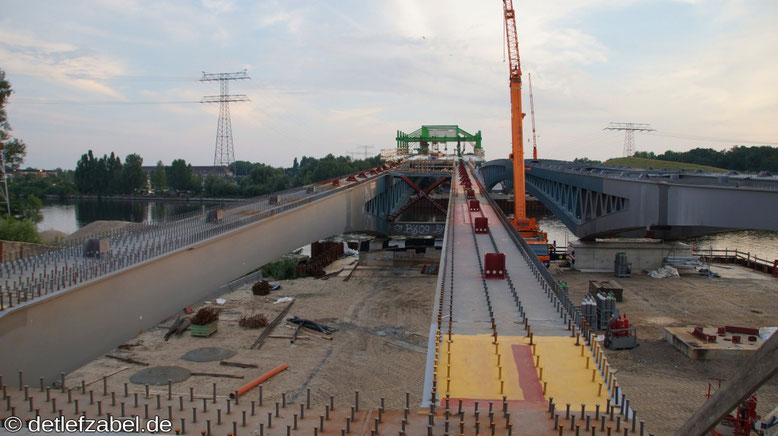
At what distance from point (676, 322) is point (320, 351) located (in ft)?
64.1

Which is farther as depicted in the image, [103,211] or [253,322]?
[103,211]

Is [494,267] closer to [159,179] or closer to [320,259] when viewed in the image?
[320,259]

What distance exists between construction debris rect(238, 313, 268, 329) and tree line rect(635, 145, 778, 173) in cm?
8812

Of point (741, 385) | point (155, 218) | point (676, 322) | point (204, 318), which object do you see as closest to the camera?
point (741, 385)

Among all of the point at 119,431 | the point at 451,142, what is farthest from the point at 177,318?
the point at 451,142

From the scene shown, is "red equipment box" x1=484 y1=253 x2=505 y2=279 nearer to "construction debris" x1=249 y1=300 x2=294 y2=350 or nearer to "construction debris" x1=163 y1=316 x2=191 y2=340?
"construction debris" x1=249 y1=300 x2=294 y2=350

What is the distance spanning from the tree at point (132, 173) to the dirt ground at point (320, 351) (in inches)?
4709

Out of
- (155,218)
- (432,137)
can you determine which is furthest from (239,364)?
(155,218)

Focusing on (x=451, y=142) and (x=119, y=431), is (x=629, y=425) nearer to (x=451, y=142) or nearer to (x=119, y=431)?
(x=119, y=431)

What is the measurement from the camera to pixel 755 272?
135 feet

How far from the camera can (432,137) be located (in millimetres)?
81188

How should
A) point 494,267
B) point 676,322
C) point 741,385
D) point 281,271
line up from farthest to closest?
1. point 281,271
2. point 676,322
3. point 494,267
4. point 741,385

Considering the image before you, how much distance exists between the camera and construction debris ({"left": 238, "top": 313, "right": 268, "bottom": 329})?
26.3 metres

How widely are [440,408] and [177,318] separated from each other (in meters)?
22.9
